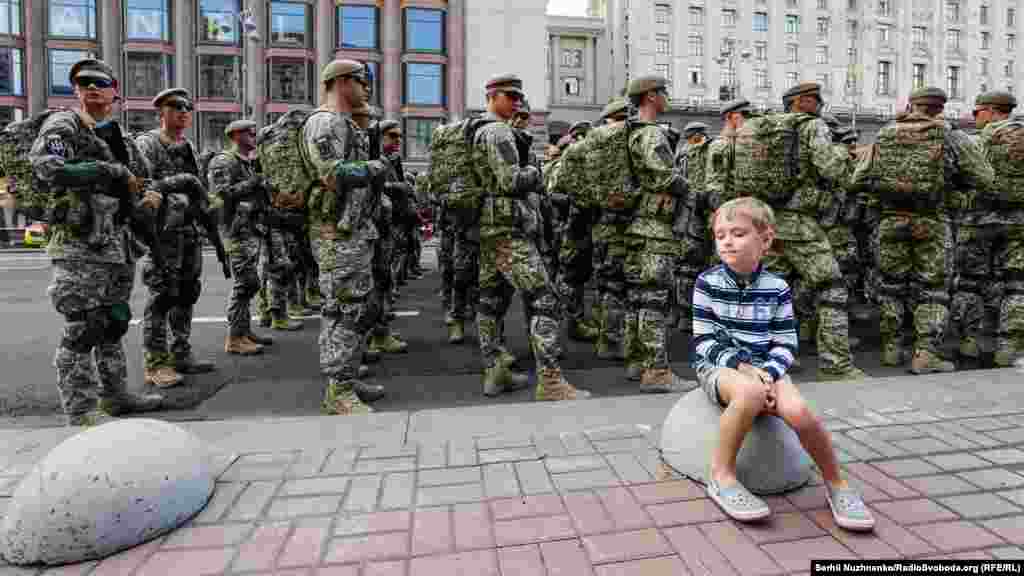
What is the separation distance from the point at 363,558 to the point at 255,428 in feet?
5.51

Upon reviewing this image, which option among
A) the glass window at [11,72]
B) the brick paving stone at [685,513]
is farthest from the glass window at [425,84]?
the brick paving stone at [685,513]

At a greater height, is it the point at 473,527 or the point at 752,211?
the point at 752,211

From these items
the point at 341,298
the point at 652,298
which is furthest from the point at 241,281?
the point at 652,298

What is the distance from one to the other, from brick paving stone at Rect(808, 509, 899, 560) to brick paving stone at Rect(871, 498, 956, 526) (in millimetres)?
208

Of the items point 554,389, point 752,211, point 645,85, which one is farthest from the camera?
point 645,85

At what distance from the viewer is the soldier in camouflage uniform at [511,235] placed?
464 cm

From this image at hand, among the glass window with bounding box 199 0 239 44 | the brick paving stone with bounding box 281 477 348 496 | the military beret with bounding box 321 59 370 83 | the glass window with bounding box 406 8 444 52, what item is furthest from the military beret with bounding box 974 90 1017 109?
the glass window with bounding box 199 0 239 44

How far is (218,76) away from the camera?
39.8m

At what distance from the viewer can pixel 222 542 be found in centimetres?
253

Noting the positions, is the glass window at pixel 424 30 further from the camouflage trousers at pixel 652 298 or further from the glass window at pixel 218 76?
the camouflage trousers at pixel 652 298

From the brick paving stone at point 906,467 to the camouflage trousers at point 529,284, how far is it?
2.20 m

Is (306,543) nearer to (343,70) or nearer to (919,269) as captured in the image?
(343,70)

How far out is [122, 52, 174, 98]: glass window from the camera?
38406 millimetres

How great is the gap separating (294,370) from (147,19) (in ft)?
135
